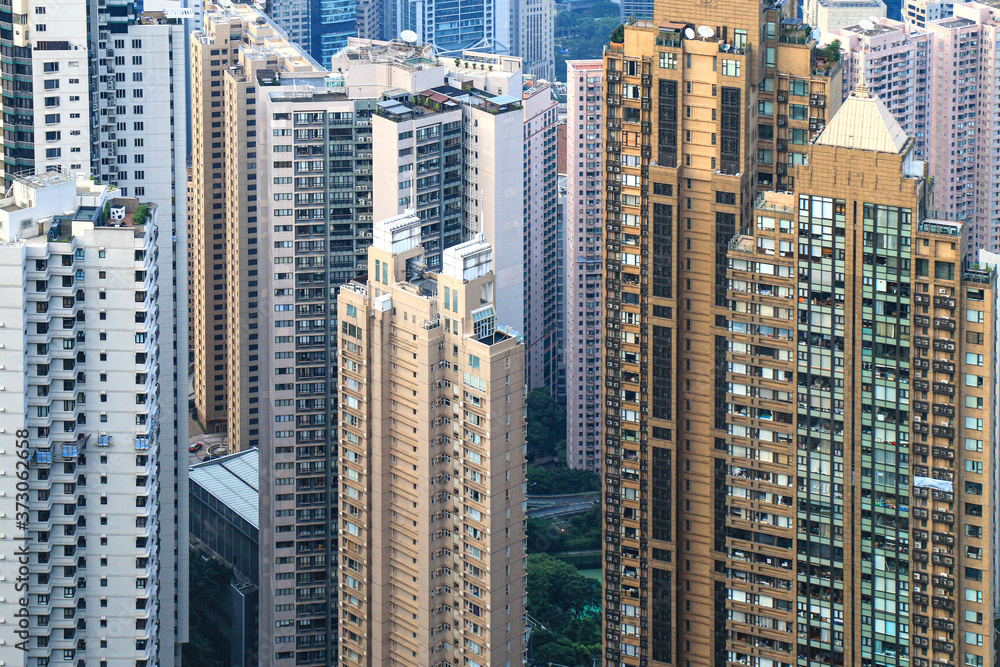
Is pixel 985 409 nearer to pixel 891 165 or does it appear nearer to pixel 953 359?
pixel 953 359

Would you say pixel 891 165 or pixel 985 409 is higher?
pixel 891 165

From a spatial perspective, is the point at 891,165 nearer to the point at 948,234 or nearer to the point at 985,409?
the point at 948,234

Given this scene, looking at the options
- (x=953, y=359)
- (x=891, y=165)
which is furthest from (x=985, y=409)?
(x=891, y=165)

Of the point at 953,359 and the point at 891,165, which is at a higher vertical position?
the point at 891,165

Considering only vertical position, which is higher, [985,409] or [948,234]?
[948,234]

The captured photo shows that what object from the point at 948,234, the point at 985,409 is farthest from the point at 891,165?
the point at 985,409
